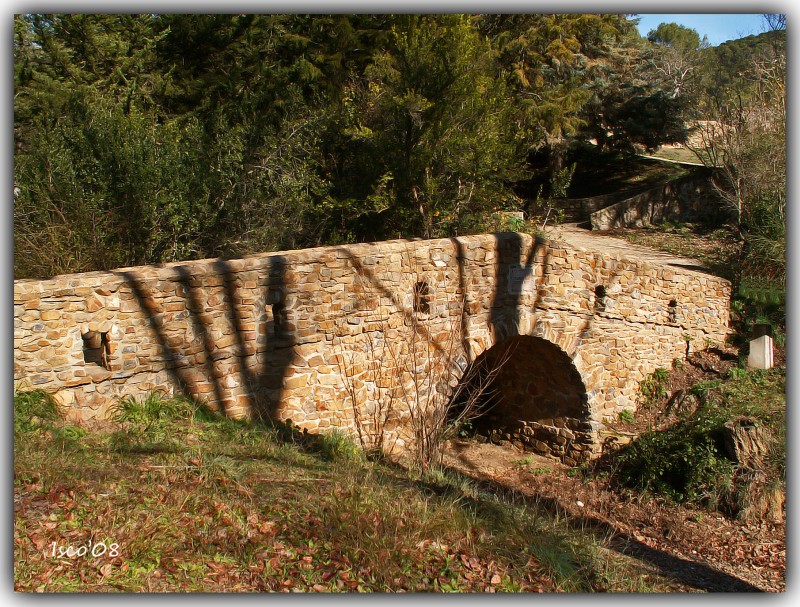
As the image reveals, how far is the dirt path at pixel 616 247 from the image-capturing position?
55.8ft

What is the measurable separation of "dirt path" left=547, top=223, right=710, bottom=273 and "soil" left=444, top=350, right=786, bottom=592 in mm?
5367

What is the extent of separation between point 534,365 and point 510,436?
4.53 feet

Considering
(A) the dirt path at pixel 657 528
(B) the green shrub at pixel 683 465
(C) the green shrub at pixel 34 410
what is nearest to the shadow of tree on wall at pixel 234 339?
(C) the green shrub at pixel 34 410

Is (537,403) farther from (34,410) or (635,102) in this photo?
(635,102)

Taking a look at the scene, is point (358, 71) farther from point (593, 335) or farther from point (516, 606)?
point (516, 606)

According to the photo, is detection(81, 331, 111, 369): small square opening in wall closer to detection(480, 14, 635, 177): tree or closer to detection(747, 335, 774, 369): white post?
detection(747, 335, 774, 369): white post

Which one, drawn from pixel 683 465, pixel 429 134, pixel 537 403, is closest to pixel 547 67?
pixel 429 134

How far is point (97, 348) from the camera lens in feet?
22.0

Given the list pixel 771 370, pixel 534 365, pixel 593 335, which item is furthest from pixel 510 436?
pixel 771 370

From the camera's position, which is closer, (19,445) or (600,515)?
(19,445)

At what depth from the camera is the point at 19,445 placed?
5680 millimetres

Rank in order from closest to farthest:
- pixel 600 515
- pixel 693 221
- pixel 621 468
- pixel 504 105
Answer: pixel 600 515 < pixel 621 468 < pixel 504 105 < pixel 693 221

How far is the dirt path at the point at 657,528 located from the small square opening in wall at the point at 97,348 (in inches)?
181
